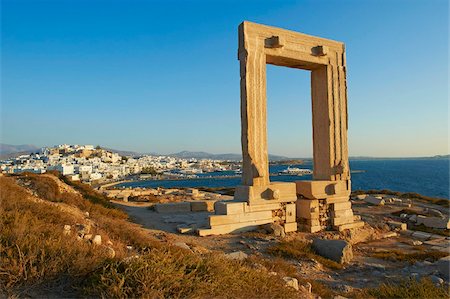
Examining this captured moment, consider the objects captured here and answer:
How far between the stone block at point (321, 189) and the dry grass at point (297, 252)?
2.55 metres

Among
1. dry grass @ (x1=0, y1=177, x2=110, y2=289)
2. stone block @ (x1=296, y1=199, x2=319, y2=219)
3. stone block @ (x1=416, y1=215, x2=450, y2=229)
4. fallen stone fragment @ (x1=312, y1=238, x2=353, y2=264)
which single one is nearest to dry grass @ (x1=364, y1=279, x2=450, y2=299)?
fallen stone fragment @ (x1=312, y1=238, x2=353, y2=264)

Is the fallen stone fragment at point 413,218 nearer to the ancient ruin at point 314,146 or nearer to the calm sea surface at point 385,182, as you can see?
the ancient ruin at point 314,146

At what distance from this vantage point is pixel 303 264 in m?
7.30

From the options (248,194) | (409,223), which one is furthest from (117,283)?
(409,223)

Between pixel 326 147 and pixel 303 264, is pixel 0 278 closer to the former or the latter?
pixel 303 264

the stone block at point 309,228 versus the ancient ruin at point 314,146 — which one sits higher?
the ancient ruin at point 314,146

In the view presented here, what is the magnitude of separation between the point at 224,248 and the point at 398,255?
498 centimetres

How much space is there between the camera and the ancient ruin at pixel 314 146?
32.3ft

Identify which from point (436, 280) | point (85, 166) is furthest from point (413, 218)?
point (85, 166)

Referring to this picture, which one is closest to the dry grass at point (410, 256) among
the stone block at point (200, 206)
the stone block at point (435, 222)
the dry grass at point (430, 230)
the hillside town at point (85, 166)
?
the dry grass at point (430, 230)

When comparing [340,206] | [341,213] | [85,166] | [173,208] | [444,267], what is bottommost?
[444,267]

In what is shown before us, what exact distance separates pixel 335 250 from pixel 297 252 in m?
1.07

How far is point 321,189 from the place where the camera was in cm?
1090

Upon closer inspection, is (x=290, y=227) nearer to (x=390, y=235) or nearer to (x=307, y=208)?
(x=307, y=208)
